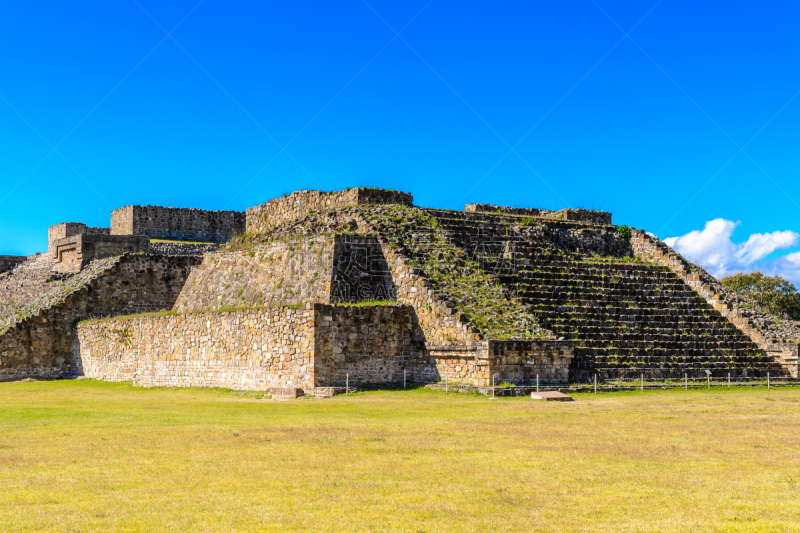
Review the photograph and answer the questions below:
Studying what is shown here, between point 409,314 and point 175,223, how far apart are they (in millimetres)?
23081

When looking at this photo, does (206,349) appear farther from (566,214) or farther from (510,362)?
(566,214)

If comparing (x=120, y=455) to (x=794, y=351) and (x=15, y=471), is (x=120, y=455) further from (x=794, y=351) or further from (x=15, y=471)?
(x=794, y=351)

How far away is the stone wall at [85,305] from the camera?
2883cm

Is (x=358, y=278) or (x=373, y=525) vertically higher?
(x=358, y=278)

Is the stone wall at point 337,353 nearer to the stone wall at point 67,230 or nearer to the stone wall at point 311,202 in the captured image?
the stone wall at point 311,202

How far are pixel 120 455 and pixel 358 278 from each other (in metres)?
11.9

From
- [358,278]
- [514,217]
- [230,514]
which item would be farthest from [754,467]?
[514,217]

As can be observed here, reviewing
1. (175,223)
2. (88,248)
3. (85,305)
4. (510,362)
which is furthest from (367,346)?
(175,223)

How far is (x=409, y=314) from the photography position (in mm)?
20969

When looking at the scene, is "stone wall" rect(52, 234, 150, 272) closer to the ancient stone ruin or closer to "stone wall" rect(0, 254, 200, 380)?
"stone wall" rect(0, 254, 200, 380)

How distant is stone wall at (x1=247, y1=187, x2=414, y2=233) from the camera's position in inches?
1000

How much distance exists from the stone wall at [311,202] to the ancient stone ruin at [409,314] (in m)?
0.05

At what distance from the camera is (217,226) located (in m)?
42.0

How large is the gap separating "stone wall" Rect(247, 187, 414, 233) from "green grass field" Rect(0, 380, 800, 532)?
33.3 feet
